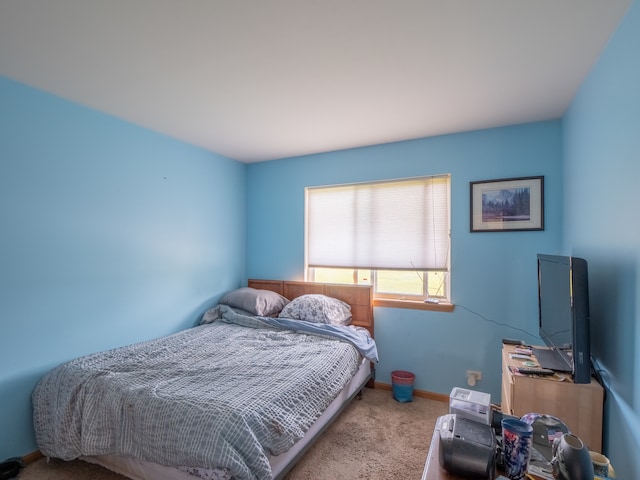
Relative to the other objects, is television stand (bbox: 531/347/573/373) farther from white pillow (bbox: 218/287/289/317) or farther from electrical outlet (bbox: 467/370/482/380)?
white pillow (bbox: 218/287/289/317)

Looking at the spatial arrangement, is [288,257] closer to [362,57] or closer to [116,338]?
[116,338]

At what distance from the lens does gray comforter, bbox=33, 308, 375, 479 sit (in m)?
1.50

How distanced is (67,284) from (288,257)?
2117 mm

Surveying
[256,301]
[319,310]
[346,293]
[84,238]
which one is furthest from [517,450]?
[84,238]

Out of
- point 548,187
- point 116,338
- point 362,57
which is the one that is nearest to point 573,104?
point 548,187

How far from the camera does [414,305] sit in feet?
10.3

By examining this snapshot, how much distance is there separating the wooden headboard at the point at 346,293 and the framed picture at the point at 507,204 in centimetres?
124

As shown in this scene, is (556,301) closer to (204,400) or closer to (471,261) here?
(471,261)

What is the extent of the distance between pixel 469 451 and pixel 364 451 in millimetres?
1453

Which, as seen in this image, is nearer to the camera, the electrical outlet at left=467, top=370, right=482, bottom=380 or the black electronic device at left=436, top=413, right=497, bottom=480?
the black electronic device at left=436, top=413, right=497, bottom=480

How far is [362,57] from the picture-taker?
1832 millimetres

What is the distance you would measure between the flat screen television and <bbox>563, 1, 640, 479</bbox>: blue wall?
0.14 m

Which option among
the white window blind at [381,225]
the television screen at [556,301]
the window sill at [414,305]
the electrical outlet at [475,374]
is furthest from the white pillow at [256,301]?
the television screen at [556,301]

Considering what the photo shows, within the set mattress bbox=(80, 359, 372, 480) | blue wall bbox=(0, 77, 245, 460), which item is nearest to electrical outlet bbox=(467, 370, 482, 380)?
mattress bbox=(80, 359, 372, 480)
